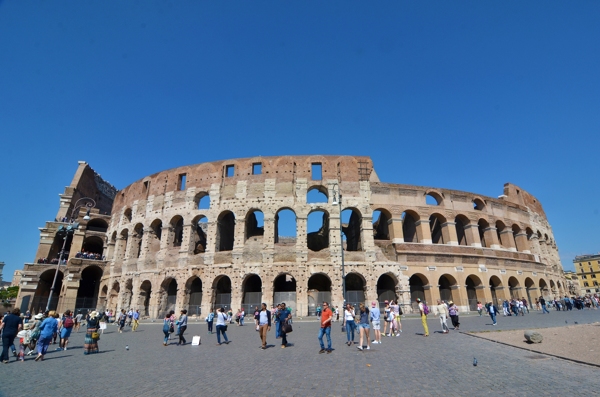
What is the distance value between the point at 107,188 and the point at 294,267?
36268 millimetres

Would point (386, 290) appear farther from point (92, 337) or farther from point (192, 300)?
point (92, 337)

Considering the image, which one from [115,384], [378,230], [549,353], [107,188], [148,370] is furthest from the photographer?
[107,188]

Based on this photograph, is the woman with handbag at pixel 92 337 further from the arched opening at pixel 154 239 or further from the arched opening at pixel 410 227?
the arched opening at pixel 410 227

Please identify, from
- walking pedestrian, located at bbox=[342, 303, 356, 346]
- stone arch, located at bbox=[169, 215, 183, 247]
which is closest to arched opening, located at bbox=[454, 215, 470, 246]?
walking pedestrian, located at bbox=[342, 303, 356, 346]

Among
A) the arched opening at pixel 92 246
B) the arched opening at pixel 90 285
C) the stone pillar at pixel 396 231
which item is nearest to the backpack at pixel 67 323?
the stone pillar at pixel 396 231

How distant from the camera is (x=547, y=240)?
37062 millimetres

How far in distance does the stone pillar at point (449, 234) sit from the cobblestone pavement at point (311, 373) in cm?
1896

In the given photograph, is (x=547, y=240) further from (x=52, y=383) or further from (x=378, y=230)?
(x=52, y=383)

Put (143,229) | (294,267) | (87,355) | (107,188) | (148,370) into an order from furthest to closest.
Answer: (107,188), (143,229), (294,267), (87,355), (148,370)

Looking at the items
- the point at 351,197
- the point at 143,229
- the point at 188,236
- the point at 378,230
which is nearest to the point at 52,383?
the point at 188,236

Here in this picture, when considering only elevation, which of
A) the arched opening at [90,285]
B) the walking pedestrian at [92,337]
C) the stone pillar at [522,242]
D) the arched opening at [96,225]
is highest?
the arched opening at [96,225]

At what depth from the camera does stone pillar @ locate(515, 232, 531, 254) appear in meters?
32.3

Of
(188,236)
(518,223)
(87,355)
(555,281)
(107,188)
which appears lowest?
(87,355)

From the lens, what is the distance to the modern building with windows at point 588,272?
81.8 m
